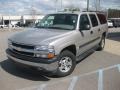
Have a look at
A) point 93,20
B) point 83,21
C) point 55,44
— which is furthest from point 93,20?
point 55,44

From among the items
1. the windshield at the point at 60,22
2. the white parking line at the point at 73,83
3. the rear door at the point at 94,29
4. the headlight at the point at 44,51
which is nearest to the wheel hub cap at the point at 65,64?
the white parking line at the point at 73,83

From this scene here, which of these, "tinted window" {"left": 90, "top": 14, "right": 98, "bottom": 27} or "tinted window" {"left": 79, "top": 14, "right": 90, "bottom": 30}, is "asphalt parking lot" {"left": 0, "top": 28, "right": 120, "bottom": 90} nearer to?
"tinted window" {"left": 79, "top": 14, "right": 90, "bottom": 30}

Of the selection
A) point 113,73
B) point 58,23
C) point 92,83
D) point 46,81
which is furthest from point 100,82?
point 58,23

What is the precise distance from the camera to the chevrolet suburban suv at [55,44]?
18.5ft

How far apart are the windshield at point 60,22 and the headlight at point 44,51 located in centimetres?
154

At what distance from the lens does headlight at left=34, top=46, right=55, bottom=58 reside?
18.3 ft

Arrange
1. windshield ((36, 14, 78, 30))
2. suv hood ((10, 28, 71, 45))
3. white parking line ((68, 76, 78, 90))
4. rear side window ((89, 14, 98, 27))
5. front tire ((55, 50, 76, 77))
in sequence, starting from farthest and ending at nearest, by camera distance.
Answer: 1. rear side window ((89, 14, 98, 27))
2. windshield ((36, 14, 78, 30))
3. front tire ((55, 50, 76, 77))
4. suv hood ((10, 28, 71, 45))
5. white parking line ((68, 76, 78, 90))

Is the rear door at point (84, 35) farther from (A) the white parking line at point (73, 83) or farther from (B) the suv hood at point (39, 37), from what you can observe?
(A) the white parking line at point (73, 83)

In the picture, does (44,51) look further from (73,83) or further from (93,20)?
(93,20)

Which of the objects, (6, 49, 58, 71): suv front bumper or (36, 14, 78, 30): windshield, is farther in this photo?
(36, 14, 78, 30): windshield

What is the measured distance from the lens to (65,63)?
6.36m

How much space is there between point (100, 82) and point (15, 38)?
2800mm

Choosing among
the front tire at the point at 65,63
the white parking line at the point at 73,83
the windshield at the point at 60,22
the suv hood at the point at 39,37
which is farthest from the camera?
the windshield at the point at 60,22

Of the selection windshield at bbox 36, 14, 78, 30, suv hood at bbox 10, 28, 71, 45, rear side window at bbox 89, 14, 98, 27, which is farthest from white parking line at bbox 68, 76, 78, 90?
rear side window at bbox 89, 14, 98, 27
